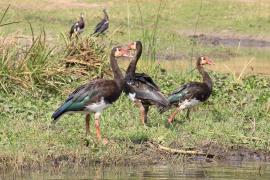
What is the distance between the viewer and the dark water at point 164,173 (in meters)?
9.69

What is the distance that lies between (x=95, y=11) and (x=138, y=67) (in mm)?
18748

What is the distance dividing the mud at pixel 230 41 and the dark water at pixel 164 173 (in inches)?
779

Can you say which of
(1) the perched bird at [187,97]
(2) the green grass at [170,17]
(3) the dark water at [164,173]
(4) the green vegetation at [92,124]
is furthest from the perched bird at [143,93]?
(2) the green grass at [170,17]

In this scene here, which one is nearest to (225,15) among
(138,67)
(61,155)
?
(138,67)

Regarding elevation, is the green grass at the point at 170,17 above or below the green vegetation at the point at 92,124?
above

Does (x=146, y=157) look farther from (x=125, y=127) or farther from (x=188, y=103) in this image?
(x=188, y=103)

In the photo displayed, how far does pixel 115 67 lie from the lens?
11.7 metres

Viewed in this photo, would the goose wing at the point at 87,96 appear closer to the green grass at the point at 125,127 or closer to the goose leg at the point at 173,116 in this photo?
the green grass at the point at 125,127

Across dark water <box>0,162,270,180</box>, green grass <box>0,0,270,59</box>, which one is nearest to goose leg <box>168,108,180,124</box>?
dark water <box>0,162,270,180</box>

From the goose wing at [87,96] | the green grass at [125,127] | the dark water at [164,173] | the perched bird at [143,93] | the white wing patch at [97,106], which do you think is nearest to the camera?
the dark water at [164,173]

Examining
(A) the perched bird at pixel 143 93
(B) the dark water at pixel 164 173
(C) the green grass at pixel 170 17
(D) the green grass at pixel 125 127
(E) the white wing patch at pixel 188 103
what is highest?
(C) the green grass at pixel 170 17

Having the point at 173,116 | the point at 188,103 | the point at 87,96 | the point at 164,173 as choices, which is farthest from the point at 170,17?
the point at 164,173

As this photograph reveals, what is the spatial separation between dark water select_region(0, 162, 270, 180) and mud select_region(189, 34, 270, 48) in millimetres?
19788

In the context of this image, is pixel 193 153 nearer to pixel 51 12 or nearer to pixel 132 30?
pixel 132 30
